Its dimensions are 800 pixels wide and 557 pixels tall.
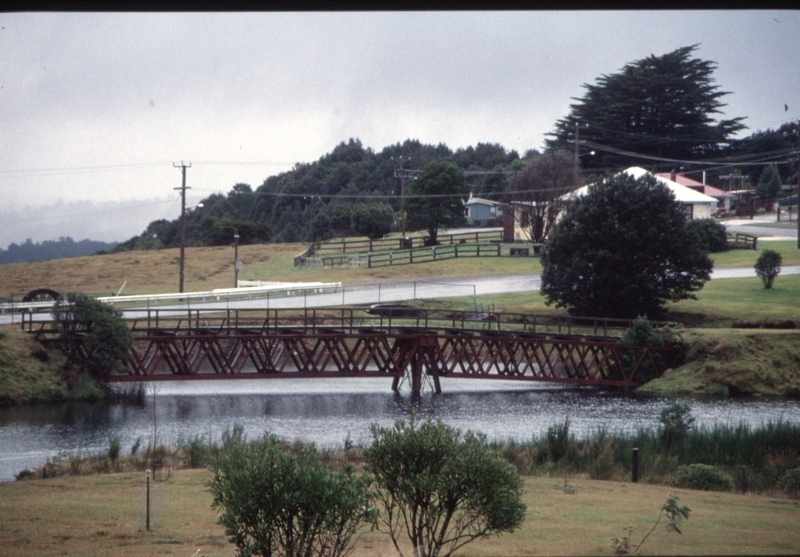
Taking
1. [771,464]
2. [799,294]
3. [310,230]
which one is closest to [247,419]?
[771,464]

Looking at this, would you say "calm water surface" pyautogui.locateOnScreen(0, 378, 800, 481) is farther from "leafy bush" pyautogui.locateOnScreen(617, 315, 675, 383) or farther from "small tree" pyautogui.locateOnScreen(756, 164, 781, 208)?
"small tree" pyautogui.locateOnScreen(756, 164, 781, 208)

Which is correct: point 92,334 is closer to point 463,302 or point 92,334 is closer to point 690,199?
point 463,302

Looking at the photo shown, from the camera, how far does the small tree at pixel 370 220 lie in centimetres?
7419

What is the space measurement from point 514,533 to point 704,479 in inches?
291

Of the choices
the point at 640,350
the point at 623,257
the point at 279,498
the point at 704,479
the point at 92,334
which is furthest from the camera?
the point at 623,257

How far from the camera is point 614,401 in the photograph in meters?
36.4

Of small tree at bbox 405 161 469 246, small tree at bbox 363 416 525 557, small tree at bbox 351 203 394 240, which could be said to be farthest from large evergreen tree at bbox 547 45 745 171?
small tree at bbox 363 416 525 557

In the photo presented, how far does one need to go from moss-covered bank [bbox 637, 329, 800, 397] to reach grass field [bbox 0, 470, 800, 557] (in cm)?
2055

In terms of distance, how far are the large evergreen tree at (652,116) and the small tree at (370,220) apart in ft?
62.5

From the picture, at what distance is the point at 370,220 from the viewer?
243ft

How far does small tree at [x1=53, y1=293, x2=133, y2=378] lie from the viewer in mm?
34406

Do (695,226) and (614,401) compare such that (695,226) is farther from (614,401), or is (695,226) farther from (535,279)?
(614,401)

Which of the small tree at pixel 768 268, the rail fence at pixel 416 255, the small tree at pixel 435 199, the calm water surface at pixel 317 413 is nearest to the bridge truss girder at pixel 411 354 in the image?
the calm water surface at pixel 317 413

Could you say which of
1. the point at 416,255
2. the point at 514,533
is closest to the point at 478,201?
the point at 416,255
